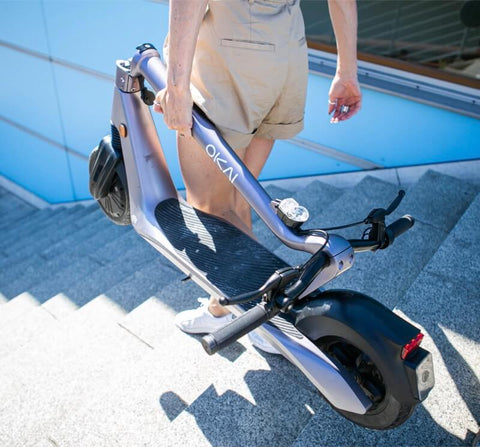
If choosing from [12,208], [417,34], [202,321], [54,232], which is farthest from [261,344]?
[12,208]

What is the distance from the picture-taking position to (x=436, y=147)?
297 centimetres

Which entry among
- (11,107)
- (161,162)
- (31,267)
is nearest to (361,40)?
(161,162)

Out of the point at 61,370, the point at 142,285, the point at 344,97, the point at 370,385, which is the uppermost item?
the point at 344,97

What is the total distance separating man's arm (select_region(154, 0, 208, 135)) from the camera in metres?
1.29

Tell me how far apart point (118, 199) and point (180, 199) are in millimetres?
316

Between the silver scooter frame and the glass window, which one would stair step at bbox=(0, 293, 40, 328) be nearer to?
the silver scooter frame

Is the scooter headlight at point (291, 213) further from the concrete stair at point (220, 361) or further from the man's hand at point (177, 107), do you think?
the concrete stair at point (220, 361)

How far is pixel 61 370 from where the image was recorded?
2.08 meters

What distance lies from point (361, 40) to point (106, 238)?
2534mm

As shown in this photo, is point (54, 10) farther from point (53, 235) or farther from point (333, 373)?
point (333, 373)

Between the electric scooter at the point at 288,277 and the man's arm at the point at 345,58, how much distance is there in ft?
1.84

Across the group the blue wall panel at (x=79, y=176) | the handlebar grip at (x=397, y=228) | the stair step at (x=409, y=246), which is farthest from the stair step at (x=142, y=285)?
the blue wall panel at (x=79, y=176)

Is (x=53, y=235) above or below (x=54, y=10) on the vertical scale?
below

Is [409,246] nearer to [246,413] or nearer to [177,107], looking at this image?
[246,413]
